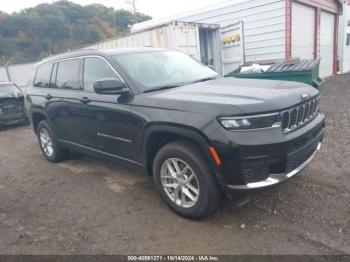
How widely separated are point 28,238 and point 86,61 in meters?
2.37

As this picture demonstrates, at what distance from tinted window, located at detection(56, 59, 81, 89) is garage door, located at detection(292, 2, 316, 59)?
10.5m

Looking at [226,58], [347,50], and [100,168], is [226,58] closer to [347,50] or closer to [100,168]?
[100,168]

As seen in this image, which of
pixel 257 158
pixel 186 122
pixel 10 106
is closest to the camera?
pixel 257 158

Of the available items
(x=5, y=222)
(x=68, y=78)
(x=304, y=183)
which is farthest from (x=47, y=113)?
(x=304, y=183)

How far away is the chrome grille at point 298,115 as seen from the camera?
2.88m

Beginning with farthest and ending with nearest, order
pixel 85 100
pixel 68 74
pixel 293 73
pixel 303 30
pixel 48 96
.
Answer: pixel 303 30 < pixel 293 73 < pixel 48 96 < pixel 68 74 < pixel 85 100

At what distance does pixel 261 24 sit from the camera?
39.1ft

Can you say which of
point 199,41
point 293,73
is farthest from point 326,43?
point 293,73

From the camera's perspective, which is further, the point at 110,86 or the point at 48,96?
the point at 48,96

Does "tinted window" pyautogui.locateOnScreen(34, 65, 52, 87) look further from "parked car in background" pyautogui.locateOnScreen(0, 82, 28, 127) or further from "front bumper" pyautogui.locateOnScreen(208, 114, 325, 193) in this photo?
"parked car in background" pyautogui.locateOnScreen(0, 82, 28, 127)

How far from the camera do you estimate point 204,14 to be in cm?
1377

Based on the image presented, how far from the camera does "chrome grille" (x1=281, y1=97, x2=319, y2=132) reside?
2.88m

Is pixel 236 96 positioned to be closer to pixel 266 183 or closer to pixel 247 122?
pixel 247 122

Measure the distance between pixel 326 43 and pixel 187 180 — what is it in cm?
1709
